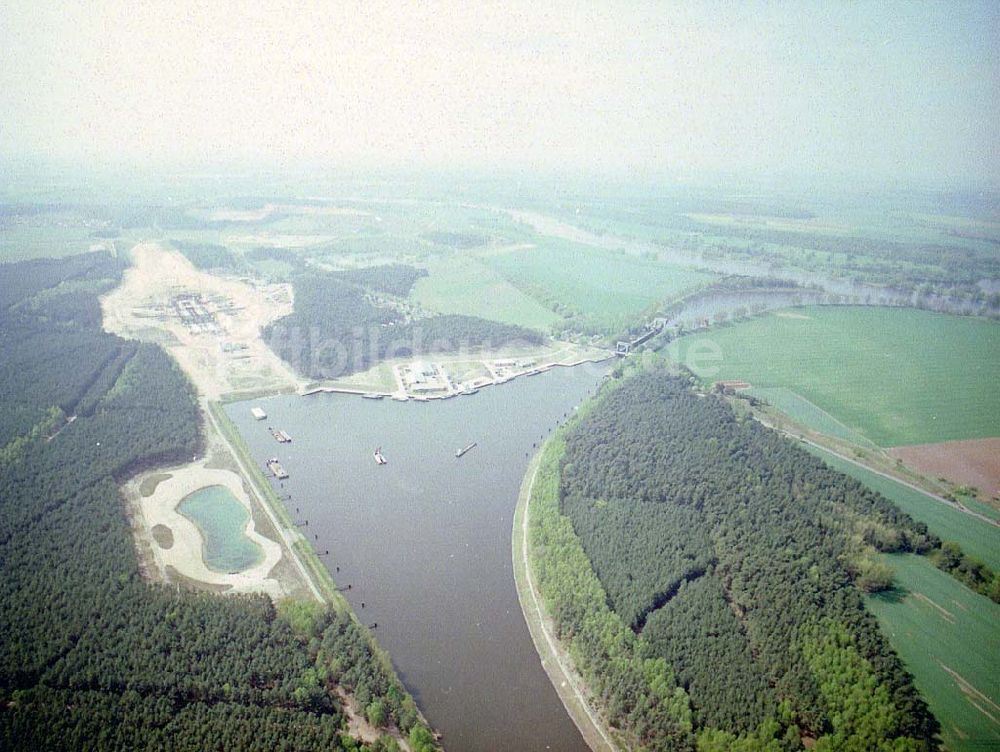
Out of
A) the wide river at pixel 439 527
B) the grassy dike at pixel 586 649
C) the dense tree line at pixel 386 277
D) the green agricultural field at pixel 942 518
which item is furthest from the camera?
the dense tree line at pixel 386 277

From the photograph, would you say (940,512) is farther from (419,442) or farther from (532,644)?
(419,442)

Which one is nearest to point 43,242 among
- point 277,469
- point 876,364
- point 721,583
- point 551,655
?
A: point 277,469

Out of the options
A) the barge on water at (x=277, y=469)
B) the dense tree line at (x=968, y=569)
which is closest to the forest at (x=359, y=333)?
the barge on water at (x=277, y=469)

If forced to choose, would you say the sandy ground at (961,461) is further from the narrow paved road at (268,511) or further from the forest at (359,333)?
the narrow paved road at (268,511)

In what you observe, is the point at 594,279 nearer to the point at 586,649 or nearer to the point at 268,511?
the point at 268,511

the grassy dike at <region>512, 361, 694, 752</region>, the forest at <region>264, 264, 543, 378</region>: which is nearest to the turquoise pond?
the grassy dike at <region>512, 361, 694, 752</region>

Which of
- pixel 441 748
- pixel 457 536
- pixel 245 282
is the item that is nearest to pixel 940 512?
pixel 457 536
